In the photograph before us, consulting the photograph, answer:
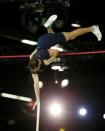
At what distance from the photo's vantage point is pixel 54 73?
1282 centimetres

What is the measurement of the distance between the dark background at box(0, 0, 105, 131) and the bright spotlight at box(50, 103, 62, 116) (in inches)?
5.9

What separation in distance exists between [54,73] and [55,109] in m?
1.38

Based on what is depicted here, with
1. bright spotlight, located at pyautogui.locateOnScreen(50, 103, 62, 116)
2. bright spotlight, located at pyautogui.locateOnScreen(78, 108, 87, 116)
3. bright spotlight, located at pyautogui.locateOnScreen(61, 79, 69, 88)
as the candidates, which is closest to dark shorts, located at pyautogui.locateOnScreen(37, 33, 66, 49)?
bright spotlight, located at pyautogui.locateOnScreen(61, 79, 69, 88)

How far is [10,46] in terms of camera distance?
13148mm

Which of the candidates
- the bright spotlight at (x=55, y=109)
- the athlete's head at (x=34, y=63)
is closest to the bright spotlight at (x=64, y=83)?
the bright spotlight at (x=55, y=109)

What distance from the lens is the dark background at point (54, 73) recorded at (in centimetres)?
1298

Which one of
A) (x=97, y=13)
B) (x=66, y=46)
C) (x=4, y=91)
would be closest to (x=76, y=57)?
(x=66, y=46)

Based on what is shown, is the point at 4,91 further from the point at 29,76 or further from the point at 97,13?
the point at 97,13

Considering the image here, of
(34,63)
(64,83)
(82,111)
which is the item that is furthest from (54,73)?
(34,63)

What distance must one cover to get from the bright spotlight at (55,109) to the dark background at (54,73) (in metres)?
0.15

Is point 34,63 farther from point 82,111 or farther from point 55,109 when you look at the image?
point 82,111

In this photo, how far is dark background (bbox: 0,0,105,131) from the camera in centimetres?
1298

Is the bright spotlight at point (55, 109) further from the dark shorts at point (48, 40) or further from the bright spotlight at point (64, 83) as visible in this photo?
the dark shorts at point (48, 40)

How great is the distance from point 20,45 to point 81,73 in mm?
1793
